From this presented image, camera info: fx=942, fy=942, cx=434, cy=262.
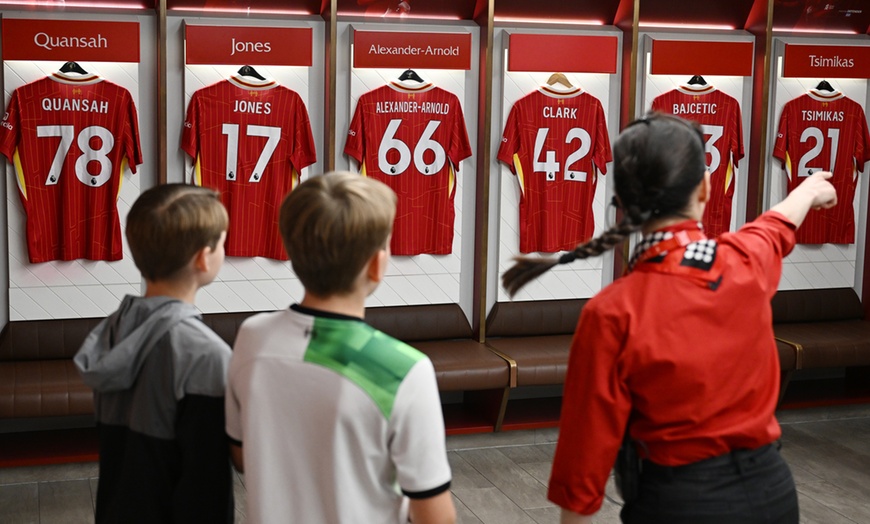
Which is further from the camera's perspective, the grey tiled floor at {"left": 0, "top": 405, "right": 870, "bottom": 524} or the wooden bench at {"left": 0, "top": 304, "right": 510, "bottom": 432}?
the wooden bench at {"left": 0, "top": 304, "right": 510, "bottom": 432}

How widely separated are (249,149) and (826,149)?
11.7 ft

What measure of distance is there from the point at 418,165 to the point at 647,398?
12.5ft

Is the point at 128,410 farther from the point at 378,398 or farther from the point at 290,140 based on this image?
the point at 290,140

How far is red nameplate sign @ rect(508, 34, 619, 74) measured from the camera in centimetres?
524

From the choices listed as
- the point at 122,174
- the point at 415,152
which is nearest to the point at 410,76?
the point at 415,152

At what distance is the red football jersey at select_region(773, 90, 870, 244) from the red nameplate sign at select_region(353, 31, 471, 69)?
2142 millimetres

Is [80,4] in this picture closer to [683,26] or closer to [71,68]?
[71,68]

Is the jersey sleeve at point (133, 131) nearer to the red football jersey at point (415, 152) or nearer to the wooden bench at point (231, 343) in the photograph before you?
the wooden bench at point (231, 343)

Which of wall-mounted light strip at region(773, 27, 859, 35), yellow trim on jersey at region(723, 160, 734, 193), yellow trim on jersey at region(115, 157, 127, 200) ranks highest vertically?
wall-mounted light strip at region(773, 27, 859, 35)

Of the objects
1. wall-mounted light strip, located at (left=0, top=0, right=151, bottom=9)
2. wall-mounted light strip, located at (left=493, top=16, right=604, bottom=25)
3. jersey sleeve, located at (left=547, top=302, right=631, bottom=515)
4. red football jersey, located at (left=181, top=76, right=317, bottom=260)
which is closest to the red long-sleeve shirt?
jersey sleeve, located at (left=547, top=302, right=631, bottom=515)

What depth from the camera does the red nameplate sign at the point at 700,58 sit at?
5.47 meters

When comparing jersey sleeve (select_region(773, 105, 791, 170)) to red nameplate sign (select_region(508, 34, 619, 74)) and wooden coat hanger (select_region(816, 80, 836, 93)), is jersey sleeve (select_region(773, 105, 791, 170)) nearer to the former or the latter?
wooden coat hanger (select_region(816, 80, 836, 93))

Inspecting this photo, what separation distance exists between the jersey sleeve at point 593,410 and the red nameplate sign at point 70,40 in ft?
12.2

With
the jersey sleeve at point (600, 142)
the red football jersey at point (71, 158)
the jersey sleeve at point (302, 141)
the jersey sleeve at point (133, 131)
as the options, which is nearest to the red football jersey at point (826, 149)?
the jersey sleeve at point (600, 142)
